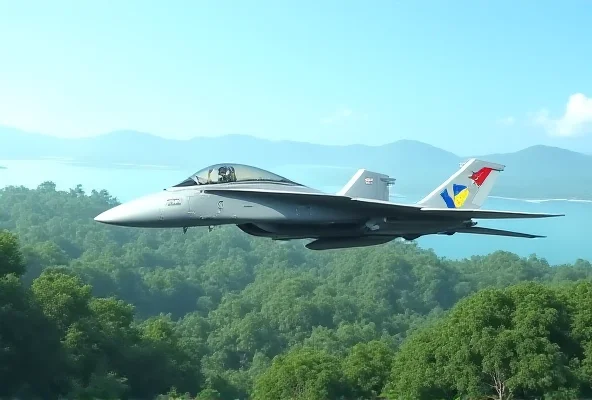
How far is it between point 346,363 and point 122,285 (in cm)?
6415

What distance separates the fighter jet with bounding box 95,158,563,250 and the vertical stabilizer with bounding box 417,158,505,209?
54.8 inches

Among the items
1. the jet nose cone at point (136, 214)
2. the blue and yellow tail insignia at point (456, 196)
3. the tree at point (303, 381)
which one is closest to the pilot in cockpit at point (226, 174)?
the jet nose cone at point (136, 214)

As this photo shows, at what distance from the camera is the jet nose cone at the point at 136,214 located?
1456 cm

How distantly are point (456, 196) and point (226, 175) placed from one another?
279 inches

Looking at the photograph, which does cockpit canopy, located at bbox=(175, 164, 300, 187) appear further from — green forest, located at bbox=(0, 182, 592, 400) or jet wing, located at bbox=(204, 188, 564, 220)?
green forest, located at bbox=(0, 182, 592, 400)

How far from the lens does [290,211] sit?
1539 cm

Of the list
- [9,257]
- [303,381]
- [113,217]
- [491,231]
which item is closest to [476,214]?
[491,231]

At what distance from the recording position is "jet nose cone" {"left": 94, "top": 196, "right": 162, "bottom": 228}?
47.8ft

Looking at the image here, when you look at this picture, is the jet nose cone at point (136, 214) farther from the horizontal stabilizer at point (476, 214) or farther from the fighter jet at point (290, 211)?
the horizontal stabilizer at point (476, 214)

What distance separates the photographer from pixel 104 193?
18325 centimetres

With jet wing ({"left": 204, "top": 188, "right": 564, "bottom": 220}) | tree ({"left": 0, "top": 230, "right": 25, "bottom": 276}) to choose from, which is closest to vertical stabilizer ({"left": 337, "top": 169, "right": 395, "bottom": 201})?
jet wing ({"left": 204, "top": 188, "right": 564, "bottom": 220})

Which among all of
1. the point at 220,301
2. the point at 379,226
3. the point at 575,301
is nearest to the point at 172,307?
the point at 220,301

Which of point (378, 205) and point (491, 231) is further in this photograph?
point (491, 231)

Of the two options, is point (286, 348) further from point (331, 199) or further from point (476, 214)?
point (331, 199)
